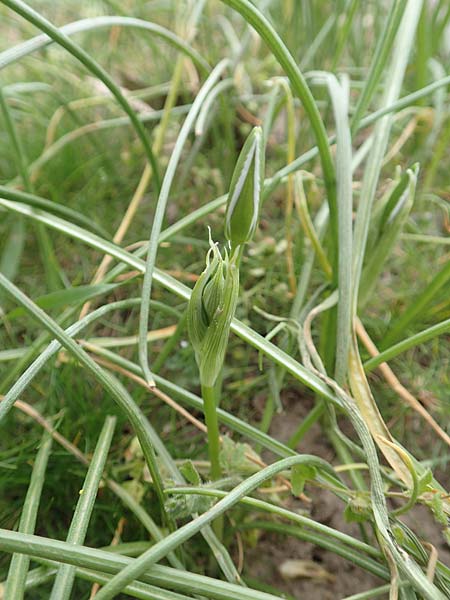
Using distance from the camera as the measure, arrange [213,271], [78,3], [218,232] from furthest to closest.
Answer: [78,3]
[218,232]
[213,271]

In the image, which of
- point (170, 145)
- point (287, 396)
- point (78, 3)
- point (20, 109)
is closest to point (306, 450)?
point (287, 396)

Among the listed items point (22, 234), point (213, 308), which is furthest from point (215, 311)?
point (22, 234)

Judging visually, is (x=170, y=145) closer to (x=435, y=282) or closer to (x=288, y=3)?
(x=288, y=3)

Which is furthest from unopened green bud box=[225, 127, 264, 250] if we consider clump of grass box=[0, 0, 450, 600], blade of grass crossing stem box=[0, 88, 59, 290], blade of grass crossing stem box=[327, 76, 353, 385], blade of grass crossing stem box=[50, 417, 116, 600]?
blade of grass crossing stem box=[0, 88, 59, 290]

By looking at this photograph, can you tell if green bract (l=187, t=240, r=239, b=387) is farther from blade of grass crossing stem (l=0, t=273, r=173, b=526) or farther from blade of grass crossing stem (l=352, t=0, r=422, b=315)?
blade of grass crossing stem (l=352, t=0, r=422, b=315)

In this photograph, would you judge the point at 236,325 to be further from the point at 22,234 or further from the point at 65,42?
the point at 22,234

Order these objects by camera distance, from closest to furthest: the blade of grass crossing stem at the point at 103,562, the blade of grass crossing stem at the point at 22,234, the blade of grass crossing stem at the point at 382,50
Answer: the blade of grass crossing stem at the point at 103,562
the blade of grass crossing stem at the point at 382,50
the blade of grass crossing stem at the point at 22,234

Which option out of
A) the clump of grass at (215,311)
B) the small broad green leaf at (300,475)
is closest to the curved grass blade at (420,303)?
the clump of grass at (215,311)

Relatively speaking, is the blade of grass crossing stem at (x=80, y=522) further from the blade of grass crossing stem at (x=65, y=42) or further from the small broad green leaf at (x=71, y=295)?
the blade of grass crossing stem at (x=65, y=42)
